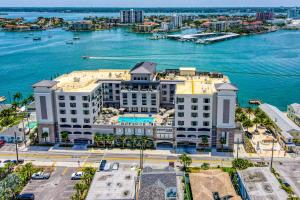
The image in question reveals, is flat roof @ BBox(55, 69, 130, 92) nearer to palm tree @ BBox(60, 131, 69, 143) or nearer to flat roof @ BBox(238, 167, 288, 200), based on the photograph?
palm tree @ BBox(60, 131, 69, 143)

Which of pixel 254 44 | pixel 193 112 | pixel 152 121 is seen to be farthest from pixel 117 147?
pixel 254 44

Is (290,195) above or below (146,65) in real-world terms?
below

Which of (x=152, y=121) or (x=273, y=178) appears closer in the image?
(x=273, y=178)

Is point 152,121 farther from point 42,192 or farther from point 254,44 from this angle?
point 254,44

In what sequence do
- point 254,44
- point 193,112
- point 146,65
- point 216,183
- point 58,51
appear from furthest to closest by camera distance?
1. point 254,44
2. point 58,51
3. point 146,65
4. point 193,112
5. point 216,183

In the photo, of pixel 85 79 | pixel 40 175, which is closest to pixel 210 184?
pixel 40 175

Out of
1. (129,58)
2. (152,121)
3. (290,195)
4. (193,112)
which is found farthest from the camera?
(129,58)

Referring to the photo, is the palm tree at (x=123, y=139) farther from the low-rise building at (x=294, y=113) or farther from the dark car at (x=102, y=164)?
the low-rise building at (x=294, y=113)

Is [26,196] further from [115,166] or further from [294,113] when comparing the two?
[294,113]
